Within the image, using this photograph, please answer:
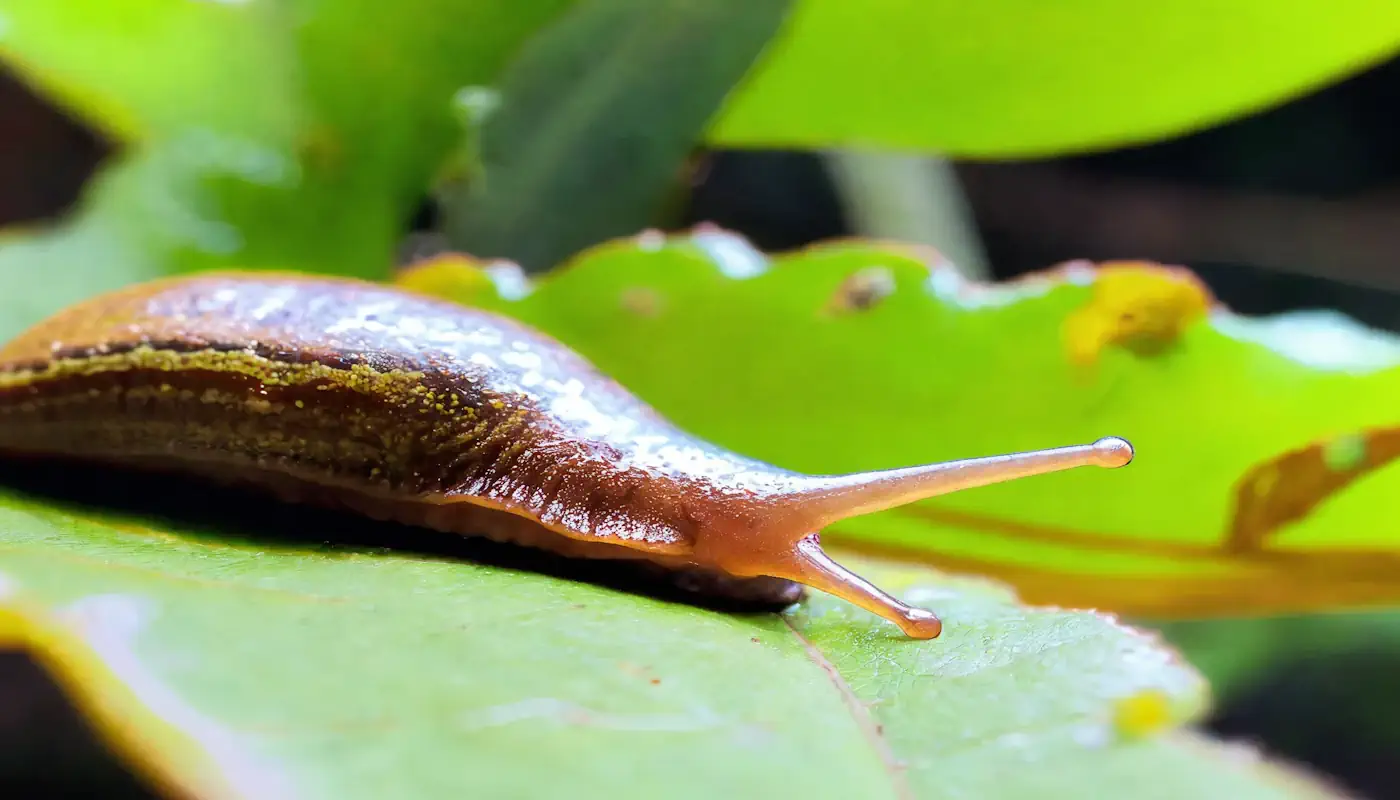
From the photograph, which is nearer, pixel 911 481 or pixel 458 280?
pixel 911 481

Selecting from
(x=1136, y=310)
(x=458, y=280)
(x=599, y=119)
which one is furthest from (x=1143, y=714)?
(x=599, y=119)

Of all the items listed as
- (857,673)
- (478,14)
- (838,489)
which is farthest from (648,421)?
(478,14)

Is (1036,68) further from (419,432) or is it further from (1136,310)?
(419,432)

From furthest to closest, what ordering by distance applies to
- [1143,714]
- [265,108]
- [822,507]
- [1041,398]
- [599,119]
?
[265,108] < [599,119] < [1041,398] < [822,507] < [1143,714]

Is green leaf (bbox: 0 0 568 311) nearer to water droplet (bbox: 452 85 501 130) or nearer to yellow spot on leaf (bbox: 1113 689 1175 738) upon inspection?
water droplet (bbox: 452 85 501 130)

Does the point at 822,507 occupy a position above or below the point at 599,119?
below

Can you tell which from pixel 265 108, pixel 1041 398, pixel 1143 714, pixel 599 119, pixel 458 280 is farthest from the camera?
pixel 265 108

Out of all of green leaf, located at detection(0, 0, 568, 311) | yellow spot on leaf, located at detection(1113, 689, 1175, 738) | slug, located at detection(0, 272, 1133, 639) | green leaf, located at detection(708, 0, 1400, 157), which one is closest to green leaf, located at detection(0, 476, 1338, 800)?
yellow spot on leaf, located at detection(1113, 689, 1175, 738)
